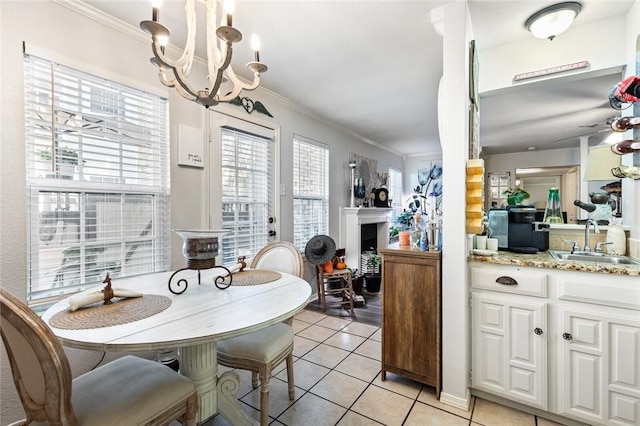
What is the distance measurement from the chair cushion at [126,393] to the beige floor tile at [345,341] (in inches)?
63.7

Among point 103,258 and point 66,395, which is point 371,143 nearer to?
point 103,258

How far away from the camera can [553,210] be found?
236cm

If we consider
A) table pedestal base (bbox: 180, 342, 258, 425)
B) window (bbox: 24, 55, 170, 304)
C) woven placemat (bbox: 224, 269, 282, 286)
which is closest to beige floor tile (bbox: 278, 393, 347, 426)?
table pedestal base (bbox: 180, 342, 258, 425)

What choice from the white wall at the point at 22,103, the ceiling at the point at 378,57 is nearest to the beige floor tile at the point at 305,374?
the white wall at the point at 22,103

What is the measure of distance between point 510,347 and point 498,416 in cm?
41

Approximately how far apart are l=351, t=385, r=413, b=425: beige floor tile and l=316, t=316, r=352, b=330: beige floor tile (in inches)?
41.5

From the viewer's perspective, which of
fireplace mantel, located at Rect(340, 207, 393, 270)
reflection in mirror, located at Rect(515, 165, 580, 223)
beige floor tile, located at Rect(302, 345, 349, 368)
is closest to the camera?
beige floor tile, located at Rect(302, 345, 349, 368)

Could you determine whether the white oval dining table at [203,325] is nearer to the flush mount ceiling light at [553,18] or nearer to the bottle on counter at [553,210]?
the bottle on counter at [553,210]

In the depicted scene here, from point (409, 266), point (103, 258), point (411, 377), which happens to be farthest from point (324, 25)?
point (411, 377)

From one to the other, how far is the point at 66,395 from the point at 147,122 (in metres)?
1.86

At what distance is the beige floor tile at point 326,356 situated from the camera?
227 cm

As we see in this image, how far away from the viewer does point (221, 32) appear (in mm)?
1172

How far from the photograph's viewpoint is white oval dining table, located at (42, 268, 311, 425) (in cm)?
96

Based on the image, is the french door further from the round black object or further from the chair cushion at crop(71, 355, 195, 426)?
the chair cushion at crop(71, 355, 195, 426)
